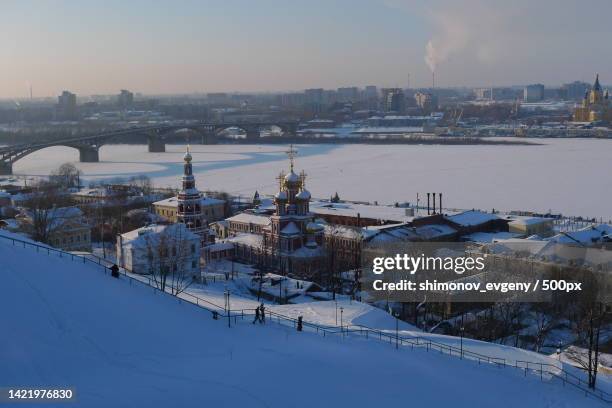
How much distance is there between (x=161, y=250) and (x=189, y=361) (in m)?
7.77

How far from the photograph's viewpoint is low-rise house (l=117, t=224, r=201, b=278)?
14030 mm

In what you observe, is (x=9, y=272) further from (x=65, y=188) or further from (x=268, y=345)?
(x=65, y=188)

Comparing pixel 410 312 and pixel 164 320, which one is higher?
pixel 164 320

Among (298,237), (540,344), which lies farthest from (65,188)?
(540,344)

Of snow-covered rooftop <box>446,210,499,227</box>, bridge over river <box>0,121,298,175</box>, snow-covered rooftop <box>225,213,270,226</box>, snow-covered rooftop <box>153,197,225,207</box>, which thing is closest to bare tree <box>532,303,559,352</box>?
snow-covered rooftop <box>446,210,499,227</box>

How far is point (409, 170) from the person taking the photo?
32250mm

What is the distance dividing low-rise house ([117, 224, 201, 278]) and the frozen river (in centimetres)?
1027

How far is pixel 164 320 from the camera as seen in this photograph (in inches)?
273

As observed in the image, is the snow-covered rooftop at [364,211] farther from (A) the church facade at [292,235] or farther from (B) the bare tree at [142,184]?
(B) the bare tree at [142,184]

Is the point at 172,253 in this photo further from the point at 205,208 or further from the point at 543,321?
the point at 205,208

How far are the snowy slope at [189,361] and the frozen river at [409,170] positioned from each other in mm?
15296

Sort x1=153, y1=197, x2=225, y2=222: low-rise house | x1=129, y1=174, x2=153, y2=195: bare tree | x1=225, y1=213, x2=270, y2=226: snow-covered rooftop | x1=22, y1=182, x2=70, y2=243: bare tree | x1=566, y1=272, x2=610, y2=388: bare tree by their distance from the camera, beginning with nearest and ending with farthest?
x1=566, y1=272, x2=610, y2=388: bare tree, x1=22, y1=182, x2=70, y2=243: bare tree, x1=225, y1=213, x2=270, y2=226: snow-covered rooftop, x1=153, y1=197, x2=225, y2=222: low-rise house, x1=129, y1=174, x2=153, y2=195: bare tree

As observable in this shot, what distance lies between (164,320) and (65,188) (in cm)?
2123

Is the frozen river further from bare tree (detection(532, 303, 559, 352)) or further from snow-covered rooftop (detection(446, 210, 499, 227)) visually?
bare tree (detection(532, 303, 559, 352))
